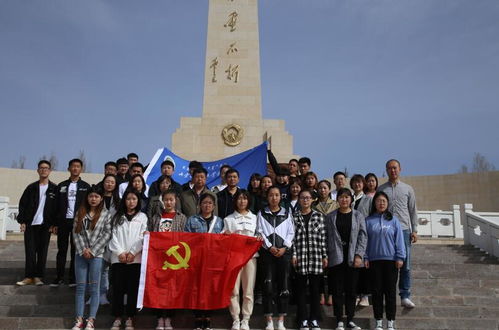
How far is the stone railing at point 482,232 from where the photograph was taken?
841 cm

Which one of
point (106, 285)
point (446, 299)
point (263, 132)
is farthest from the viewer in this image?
point (263, 132)

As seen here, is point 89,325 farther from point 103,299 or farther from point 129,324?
point 103,299

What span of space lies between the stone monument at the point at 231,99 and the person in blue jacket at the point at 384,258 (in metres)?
8.21

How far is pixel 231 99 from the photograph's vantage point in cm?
1413

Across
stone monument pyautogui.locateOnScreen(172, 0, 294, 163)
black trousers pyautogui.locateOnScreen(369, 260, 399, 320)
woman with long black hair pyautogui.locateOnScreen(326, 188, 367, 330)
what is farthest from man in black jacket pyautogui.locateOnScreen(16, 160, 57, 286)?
stone monument pyautogui.locateOnScreen(172, 0, 294, 163)

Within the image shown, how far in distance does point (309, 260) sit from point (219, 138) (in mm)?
8958

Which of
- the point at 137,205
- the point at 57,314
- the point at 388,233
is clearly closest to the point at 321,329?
the point at 388,233

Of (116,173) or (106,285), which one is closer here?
(106,285)

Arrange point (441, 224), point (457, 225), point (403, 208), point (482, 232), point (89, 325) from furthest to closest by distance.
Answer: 1. point (441, 224)
2. point (457, 225)
3. point (482, 232)
4. point (403, 208)
5. point (89, 325)

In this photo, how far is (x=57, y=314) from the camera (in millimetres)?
5199

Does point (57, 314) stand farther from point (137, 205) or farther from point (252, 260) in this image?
point (252, 260)

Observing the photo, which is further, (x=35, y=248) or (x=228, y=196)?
(x=35, y=248)

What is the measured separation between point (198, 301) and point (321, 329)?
1.35 metres

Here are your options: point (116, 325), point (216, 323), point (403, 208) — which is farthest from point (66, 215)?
point (403, 208)
